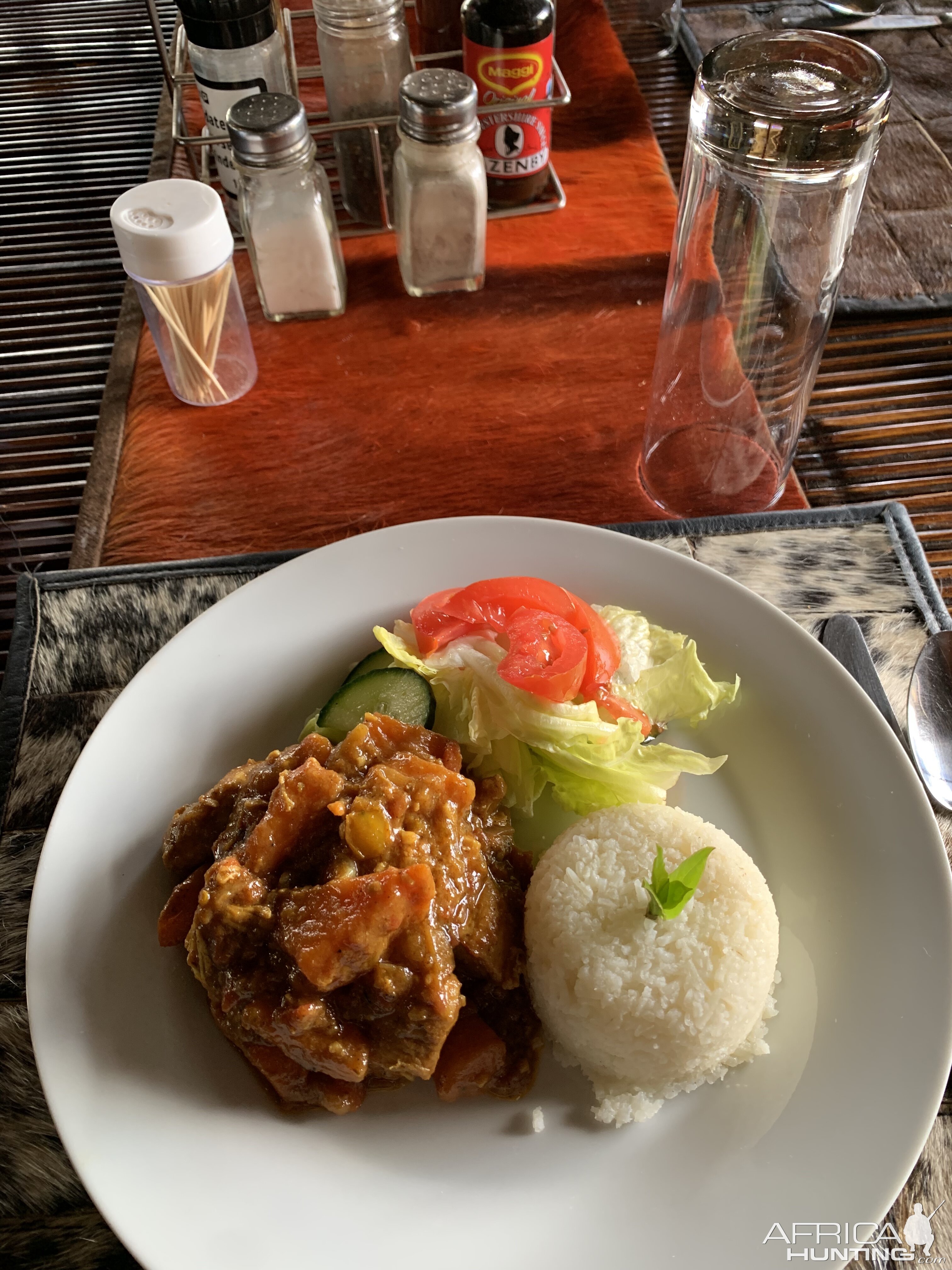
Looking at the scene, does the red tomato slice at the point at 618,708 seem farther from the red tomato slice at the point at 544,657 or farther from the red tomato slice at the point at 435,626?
the red tomato slice at the point at 435,626

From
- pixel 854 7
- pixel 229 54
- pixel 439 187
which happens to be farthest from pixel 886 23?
pixel 229 54

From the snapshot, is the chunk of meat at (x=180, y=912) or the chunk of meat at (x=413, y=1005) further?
the chunk of meat at (x=180, y=912)

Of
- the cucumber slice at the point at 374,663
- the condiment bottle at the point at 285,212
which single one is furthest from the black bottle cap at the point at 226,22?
the cucumber slice at the point at 374,663

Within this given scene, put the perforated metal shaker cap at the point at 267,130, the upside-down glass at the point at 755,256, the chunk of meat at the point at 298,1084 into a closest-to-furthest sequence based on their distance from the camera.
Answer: the chunk of meat at the point at 298,1084, the upside-down glass at the point at 755,256, the perforated metal shaker cap at the point at 267,130

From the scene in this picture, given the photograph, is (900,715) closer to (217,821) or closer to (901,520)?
(901,520)

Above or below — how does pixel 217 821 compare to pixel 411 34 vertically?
below

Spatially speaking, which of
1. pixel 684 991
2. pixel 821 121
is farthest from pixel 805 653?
pixel 821 121

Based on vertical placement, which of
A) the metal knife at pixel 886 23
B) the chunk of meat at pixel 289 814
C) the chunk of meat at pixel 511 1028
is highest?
the metal knife at pixel 886 23

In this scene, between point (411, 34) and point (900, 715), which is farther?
point (411, 34)
